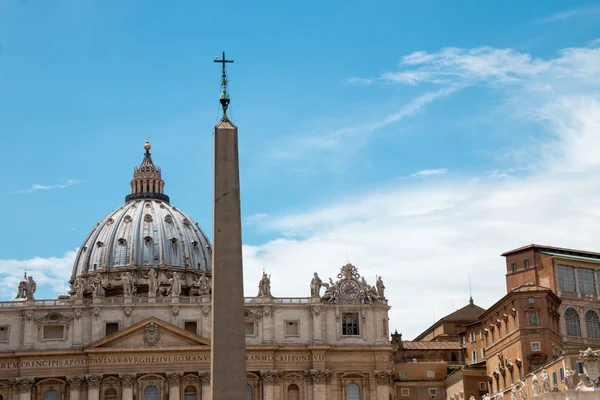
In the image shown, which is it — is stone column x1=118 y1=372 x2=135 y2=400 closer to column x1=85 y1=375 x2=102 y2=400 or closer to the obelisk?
column x1=85 y1=375 x2=102 y2=400

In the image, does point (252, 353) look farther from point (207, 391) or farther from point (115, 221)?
point (115, 221)

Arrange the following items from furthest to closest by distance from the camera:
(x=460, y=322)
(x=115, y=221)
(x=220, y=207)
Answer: (x=115, y=221)
(x=460, y=322)
(x=220, y=207)

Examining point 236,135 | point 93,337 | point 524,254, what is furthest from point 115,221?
point 236,135

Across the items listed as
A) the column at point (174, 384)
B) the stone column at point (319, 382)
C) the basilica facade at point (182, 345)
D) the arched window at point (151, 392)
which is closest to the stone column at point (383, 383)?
the basilica facade at point (182, 345)

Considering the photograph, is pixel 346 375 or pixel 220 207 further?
pixel 346 375

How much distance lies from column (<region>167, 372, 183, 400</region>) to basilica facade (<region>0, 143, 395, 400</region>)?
3.0 inches

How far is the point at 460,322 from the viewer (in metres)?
111

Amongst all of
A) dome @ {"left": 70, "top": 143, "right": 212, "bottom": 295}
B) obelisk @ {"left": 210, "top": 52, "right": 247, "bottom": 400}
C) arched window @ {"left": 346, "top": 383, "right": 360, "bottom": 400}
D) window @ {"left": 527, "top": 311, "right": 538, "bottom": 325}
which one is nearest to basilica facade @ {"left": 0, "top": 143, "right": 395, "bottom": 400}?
arched window @ {"left": 346, "top": 383, "right": 360, "bottom": 400}

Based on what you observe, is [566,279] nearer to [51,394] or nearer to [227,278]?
[51,394]

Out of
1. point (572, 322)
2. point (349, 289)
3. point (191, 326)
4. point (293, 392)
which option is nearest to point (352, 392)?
point (293, 392)

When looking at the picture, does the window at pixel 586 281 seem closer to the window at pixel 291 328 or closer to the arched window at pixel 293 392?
the window at pixel 291 328

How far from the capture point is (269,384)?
299 ft

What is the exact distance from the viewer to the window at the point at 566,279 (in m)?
87.2

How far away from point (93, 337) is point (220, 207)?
58664 mm
